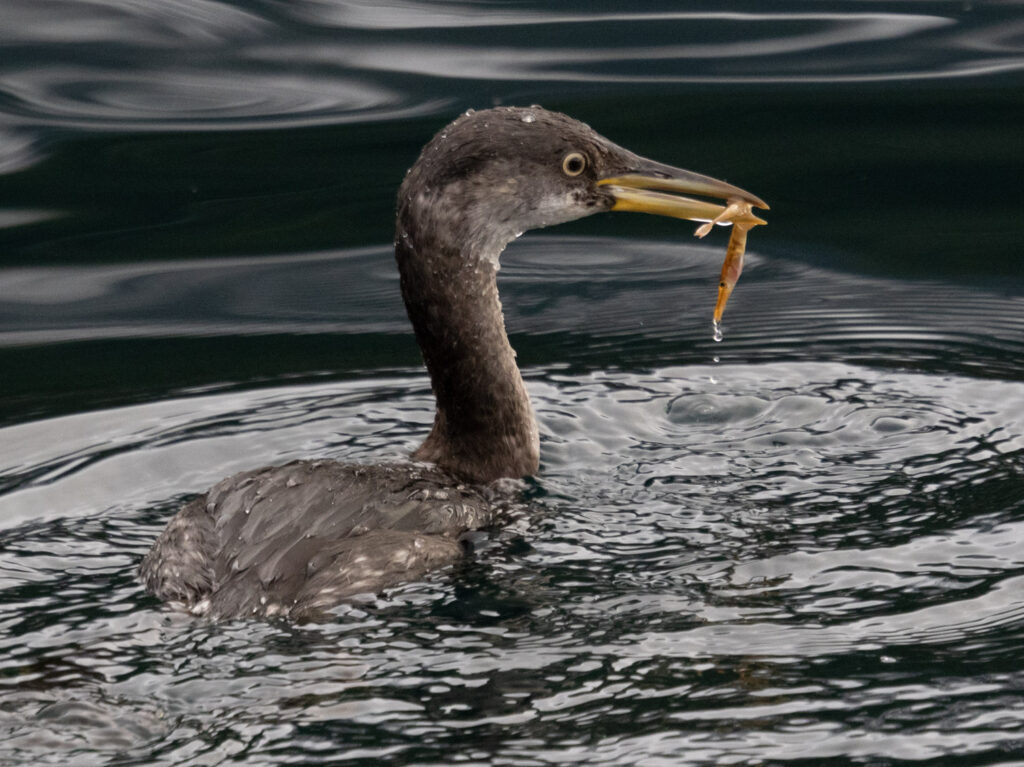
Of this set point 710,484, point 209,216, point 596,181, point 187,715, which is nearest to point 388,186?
point 209,216

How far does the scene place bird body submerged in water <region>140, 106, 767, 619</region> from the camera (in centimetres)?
527

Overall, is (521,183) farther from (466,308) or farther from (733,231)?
(733,231)

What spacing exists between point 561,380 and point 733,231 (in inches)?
50.6

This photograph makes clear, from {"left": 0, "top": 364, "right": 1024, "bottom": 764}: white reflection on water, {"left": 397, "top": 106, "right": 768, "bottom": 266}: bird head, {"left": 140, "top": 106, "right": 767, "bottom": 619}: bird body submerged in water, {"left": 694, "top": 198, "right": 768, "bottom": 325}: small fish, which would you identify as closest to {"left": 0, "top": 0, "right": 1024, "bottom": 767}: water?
{"left": 0, "top": 364, "right": 1024, "bottom": 764}: white reflection on water

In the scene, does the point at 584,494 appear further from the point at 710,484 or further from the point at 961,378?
the point at 961,378

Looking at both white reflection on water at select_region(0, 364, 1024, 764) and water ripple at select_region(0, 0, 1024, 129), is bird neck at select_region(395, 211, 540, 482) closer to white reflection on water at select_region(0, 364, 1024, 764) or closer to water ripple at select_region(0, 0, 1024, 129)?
white reflection on water at select_region(0, 364, 1024, 764)

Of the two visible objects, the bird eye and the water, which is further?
the bird eye

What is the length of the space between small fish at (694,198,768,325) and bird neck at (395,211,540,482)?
30.4 inches

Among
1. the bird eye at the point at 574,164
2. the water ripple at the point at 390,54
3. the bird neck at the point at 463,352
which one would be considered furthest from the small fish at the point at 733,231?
the water ripple at the point at 390,54

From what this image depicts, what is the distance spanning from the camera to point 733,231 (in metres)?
6.07

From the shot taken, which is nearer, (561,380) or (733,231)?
(733,231)

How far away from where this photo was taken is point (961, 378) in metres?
6.83

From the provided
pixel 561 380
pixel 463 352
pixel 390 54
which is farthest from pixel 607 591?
pixel 390 54

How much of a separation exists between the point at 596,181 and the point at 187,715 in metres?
2.65
